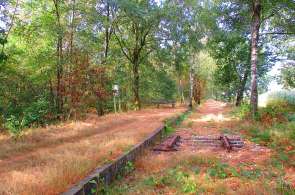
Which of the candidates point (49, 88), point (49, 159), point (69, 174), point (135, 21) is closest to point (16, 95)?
point (49, 88)

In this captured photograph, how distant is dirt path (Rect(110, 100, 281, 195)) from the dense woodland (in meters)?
7.01

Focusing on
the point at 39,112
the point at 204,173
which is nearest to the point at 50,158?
the point at 204,173

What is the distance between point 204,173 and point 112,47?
2801 centimetres

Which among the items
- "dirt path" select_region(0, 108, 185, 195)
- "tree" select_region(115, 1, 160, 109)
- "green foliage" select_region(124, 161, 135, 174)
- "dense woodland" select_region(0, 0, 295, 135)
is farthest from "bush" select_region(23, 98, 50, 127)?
"green foliage" select_region(124, 161, 135, 174)

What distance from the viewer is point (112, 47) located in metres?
35.1

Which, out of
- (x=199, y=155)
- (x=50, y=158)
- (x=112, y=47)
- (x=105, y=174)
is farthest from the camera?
(x=112, y=47)

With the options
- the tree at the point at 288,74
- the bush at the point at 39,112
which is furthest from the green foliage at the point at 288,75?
the bush at the point at 39,112

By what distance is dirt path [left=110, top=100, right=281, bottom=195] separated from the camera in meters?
7.02

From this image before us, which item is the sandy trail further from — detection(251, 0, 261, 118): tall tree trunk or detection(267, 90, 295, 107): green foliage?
detection(267, 90, 295, 107): green foliage

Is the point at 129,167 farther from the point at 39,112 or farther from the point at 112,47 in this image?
the point at 112,47

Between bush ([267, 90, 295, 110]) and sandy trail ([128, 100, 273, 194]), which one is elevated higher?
bush ([267, 90, 295, 110])

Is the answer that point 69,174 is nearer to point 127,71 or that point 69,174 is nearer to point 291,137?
point 291,137

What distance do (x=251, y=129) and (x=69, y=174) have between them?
419 inches

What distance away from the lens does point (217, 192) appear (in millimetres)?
6754
